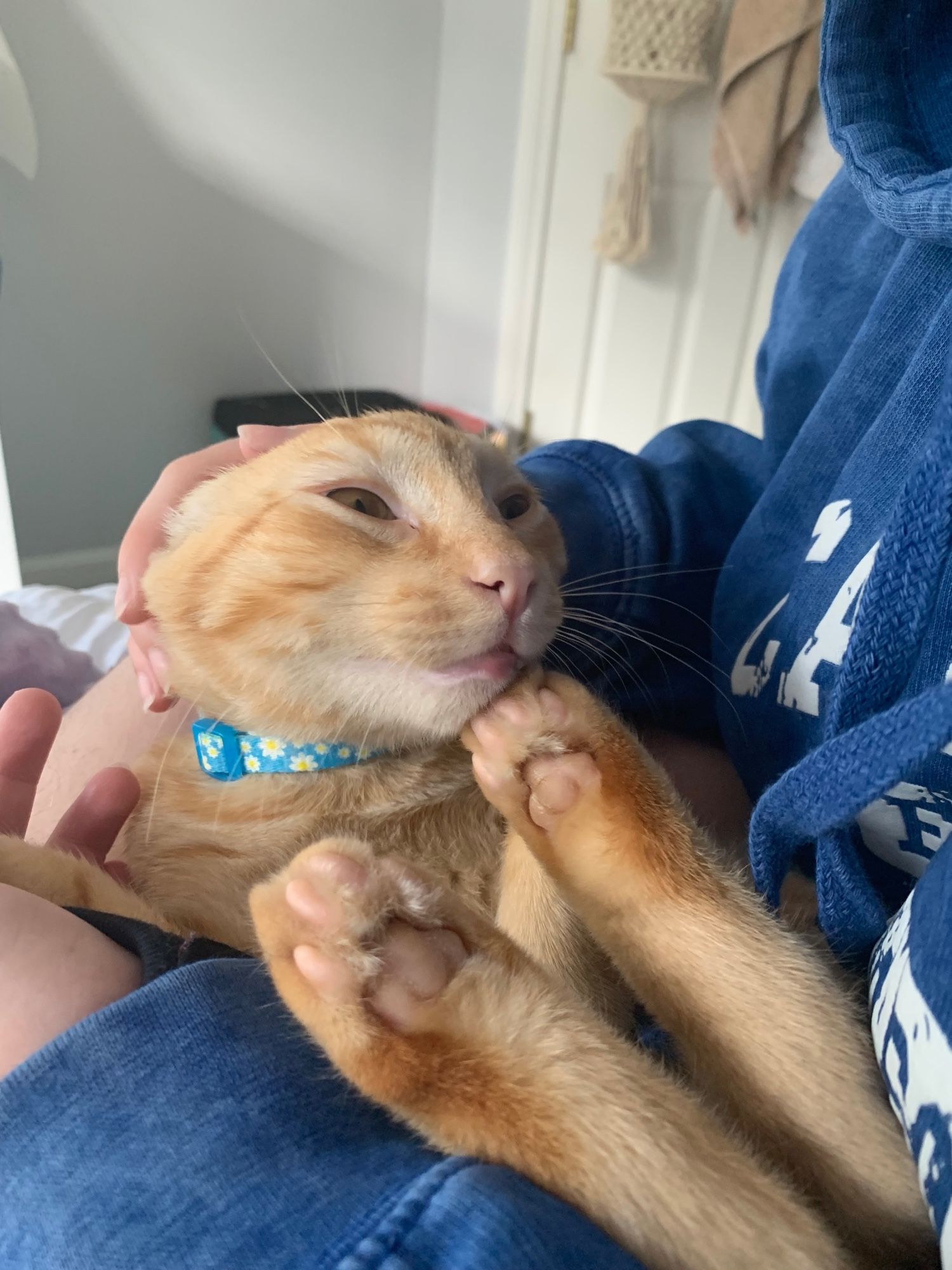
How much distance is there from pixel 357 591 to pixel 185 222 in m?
2.03

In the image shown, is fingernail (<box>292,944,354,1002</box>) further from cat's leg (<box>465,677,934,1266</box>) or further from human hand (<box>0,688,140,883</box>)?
human hand (<box>0,688,140,883</box>)

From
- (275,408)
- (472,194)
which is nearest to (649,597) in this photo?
(275,408)

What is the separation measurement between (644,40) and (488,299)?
79cm

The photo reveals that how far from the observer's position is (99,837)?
0.75 metres

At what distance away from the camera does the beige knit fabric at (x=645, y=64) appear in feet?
6.66

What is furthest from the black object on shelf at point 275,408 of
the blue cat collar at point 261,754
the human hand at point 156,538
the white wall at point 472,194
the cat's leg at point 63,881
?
the cat's leg at point 63,881

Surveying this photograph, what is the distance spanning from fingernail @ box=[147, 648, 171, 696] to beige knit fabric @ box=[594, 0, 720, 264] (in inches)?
78.0

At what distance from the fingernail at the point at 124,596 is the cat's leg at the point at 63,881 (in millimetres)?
272

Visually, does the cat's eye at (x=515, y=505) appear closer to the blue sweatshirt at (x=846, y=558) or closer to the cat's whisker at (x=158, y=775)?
the blue sweatshirt at (x=846, y=558)

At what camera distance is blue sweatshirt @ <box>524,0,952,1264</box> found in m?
0.41

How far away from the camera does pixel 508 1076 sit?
39 centimetres

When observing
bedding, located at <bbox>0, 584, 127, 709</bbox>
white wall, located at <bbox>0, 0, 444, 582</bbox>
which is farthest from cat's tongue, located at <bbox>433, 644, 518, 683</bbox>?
white wall, located at <bbox>0, 0, 444, 582</bbox>

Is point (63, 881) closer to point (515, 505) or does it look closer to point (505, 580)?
point (505, 580)

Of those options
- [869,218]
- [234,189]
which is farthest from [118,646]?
[234,189]
